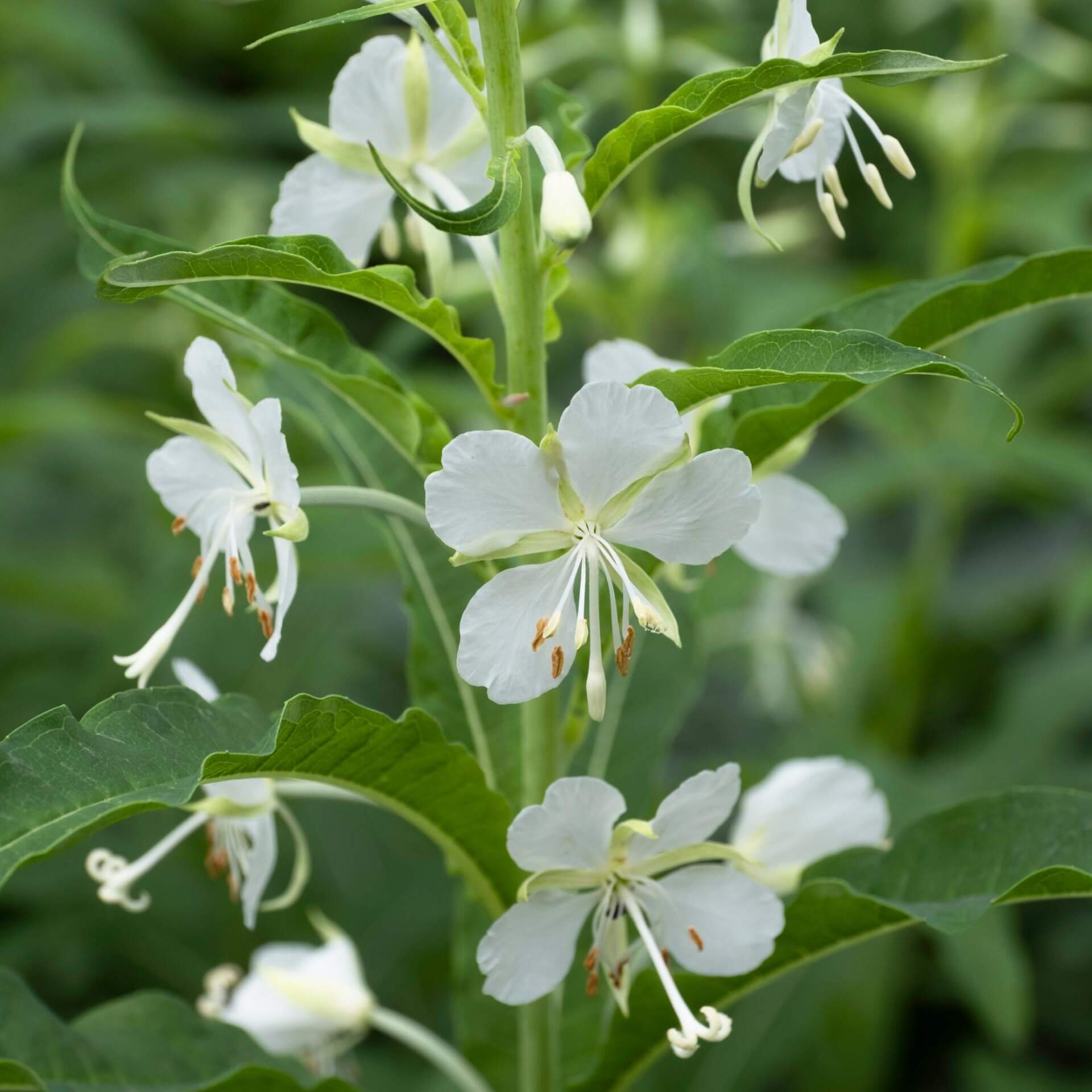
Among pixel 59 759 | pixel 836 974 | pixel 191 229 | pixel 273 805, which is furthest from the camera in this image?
pixel 191 229

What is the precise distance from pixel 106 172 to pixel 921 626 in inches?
105

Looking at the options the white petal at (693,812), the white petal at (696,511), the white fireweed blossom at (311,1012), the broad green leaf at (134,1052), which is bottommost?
the white fireweed blossom at (311,1012)

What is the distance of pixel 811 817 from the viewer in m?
1.56

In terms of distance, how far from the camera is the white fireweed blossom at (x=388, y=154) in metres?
1.40

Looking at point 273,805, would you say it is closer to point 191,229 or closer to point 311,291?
point 191,229

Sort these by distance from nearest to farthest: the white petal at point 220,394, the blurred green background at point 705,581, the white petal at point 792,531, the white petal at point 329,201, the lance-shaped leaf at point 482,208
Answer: the lance-shaped leaf at point 482,208 → the white petal at point 220,394 → the white petal at point 329,201 → the white petal at point 792,531 → the blurred green background at point 705,581

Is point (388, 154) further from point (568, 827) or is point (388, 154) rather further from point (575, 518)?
point (568, 827)

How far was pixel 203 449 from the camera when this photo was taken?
1.35 meters

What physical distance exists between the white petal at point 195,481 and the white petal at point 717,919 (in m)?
0.57

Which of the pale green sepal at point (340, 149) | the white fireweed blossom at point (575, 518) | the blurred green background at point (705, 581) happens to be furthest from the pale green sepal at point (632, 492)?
the blurred green background at point (705, 581)

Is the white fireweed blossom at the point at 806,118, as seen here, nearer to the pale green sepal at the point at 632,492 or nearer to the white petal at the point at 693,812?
the pale green sepal at the point at 632,492

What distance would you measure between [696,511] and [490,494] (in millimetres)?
175

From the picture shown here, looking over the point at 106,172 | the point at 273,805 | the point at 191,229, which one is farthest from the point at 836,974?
the point at 106,172

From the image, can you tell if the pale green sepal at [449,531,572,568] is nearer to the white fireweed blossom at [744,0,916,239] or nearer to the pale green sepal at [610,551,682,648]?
the pale green sepal at [610,551,682,648]
